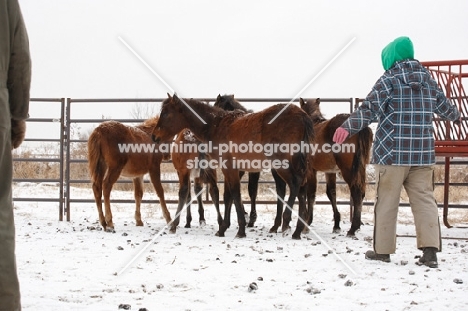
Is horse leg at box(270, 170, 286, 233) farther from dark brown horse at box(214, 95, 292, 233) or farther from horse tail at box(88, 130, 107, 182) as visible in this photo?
horse tail at box(88, 130, 107, 182)

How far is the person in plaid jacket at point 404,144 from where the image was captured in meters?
4.80

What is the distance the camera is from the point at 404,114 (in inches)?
192

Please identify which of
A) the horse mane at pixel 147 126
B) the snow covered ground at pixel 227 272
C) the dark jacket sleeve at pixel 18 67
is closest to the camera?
the dark jacket sleeve at pixel 18 67

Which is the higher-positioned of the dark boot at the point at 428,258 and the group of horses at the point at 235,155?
the group of horses at the point at 235,155

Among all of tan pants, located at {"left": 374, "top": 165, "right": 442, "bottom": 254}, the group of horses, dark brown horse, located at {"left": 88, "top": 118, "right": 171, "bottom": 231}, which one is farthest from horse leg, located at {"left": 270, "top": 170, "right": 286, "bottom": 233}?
tan pants, located at {"left": 374, "top": 165, "right": 442, "bottom": 254}

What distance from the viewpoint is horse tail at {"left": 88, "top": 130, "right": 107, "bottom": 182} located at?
773 centimetres

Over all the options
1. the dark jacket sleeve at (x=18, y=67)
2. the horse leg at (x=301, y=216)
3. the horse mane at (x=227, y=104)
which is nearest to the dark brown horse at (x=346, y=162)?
the horse leg at (x=301, y=216)

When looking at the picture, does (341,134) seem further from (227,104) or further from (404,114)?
(227,104)

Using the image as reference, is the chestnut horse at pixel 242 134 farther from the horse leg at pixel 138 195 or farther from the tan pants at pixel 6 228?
the tan pants at pixel 6 228

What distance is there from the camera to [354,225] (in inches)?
276

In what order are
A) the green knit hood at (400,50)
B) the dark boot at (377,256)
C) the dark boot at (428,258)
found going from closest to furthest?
the dark boot at (428,258) → the dark boot at (377,256) → the green knit hood at (400,50)

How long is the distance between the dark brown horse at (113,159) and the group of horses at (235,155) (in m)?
0.01

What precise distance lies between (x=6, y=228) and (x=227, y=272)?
8.75ft

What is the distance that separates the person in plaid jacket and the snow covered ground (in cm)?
31
